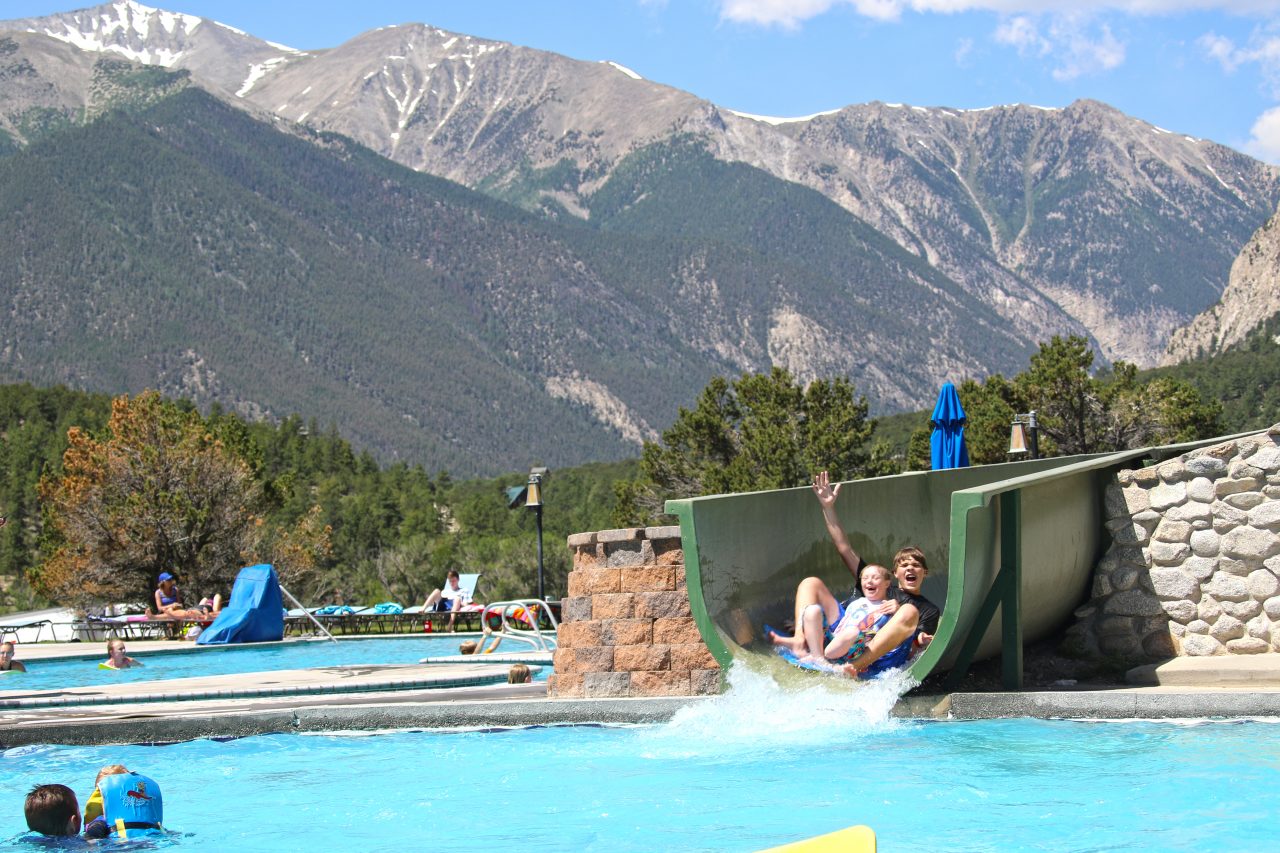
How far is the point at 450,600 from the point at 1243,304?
134 metres

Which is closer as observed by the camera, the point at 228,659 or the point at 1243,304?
the point at 228,659

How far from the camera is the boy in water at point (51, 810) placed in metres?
7.41

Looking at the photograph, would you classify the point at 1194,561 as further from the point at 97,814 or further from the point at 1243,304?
the point at 1243,304

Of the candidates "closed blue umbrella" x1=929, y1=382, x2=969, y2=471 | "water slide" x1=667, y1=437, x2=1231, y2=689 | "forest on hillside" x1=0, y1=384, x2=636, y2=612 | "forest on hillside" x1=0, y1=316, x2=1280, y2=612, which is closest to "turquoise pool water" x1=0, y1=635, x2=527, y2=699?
"closed blue umbrella" x1=929, y1=382, x2=969, y2=471

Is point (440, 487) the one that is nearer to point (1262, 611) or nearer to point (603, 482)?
point (603, 482)

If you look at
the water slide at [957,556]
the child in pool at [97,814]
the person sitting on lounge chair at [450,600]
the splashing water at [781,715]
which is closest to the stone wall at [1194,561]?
the water slide at [957,556]

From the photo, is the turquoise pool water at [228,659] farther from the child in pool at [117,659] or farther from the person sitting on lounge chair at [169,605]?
the person sitting on lounge chair at [169,605]

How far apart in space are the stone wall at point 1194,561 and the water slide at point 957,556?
0.72 feet

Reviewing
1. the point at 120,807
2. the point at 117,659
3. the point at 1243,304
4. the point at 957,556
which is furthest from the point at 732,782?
the point at 1243,304

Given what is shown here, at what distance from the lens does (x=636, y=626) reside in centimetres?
1034

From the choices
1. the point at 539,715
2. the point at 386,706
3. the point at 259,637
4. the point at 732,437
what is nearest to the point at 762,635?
the point at 539,715

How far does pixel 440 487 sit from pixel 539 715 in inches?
4419

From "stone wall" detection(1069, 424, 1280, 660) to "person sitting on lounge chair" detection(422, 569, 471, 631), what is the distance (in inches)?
615

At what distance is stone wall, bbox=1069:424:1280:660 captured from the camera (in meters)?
10.3
